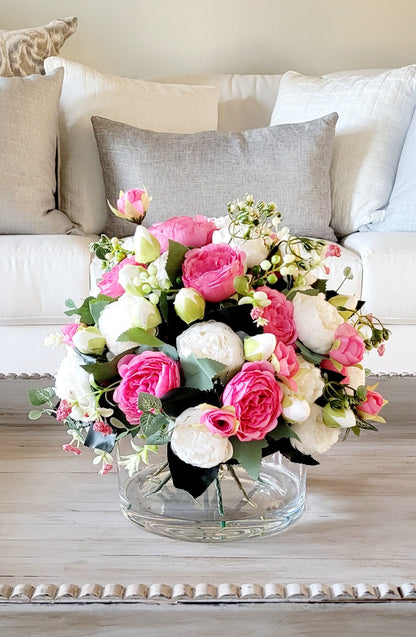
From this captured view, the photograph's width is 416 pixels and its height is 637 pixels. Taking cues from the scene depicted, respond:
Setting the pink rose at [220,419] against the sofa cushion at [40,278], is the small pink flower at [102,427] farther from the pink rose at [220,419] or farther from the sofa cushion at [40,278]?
the sofa cushion at [40,278]

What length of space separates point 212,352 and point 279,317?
0.09 metres

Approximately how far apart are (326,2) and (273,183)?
1.11 meters

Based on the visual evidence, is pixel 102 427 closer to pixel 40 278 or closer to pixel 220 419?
pixel 220 419

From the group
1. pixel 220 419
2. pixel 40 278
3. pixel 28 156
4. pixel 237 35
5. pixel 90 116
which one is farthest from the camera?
pixel 237 35

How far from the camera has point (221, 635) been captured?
73 cm

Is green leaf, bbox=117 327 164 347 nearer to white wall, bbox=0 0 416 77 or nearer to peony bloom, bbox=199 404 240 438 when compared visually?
peony bloom, bbox=199 404 240 438

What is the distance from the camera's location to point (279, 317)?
34.6 inches

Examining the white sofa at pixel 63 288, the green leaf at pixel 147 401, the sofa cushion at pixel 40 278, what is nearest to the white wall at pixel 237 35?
the white sofa at pixel 63 288

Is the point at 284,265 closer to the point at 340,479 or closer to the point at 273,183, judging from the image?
the point at 340,479

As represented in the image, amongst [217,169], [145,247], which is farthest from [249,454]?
[217,169]

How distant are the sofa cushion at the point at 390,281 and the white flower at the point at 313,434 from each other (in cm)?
129

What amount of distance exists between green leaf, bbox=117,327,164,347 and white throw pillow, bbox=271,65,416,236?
177 centimetres

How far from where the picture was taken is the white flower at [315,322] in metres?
0.89

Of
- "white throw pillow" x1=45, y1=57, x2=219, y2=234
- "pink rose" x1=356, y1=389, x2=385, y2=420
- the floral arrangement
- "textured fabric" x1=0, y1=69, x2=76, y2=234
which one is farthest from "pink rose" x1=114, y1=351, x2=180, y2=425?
"white throw pillow" x1=45, y1=57, x2=219, y2=234
